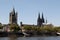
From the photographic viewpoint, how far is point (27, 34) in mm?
113375

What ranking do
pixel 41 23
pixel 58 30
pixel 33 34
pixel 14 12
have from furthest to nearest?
pixel 41 23 → pixel 14 12 → pixel 58 30 → pixel 33 34

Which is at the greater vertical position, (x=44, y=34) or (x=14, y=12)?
(x=14, y=12)

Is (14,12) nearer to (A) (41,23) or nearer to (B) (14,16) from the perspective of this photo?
(B) (14,16)

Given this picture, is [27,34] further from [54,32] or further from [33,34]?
[54,32]

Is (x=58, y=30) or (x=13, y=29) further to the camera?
(x=58, y=30)

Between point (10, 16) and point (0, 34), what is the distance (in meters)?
46.0

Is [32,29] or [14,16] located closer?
[32,29]

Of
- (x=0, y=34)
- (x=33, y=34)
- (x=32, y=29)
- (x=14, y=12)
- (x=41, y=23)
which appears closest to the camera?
(x=0, y=34)

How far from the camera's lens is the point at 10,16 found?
153m

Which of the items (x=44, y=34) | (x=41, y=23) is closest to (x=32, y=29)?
(x=44, y=34)

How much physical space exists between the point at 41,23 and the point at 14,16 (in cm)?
3116

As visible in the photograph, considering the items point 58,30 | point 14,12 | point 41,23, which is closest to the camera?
point 58,30

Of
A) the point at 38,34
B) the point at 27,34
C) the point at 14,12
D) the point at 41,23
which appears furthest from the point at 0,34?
the point at 41,23

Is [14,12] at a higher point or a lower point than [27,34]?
higher
